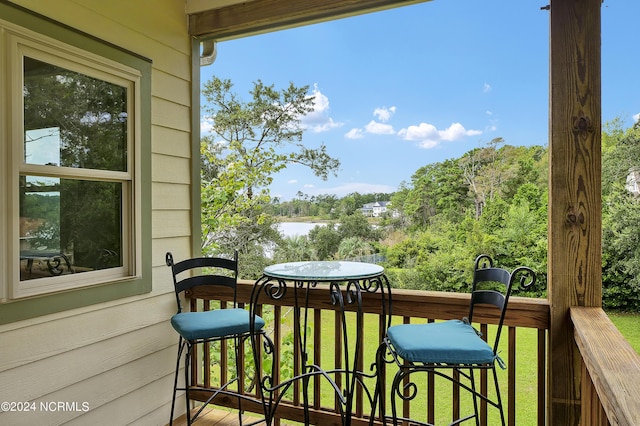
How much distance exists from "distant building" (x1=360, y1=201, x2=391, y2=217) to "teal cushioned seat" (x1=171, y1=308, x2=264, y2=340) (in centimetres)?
118

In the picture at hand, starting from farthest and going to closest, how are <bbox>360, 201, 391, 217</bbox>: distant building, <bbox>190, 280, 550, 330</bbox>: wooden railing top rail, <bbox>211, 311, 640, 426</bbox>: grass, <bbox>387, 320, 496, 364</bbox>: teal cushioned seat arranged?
1. <bbox>360, 201, 391, 217</bbox>: distant building
2. <bbox>211, 311, 640, 426</bbox>: grass
3. <bbox>190, 280, 550, 330</bbox>: wooden railing top rail
4. <bbox>387, 320, 496, 364</bbox>: teal cushioned seat

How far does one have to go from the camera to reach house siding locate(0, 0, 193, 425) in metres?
1.78

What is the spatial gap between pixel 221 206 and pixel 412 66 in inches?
85.5

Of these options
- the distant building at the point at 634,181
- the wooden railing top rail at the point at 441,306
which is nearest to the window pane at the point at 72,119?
the wooden railing top rail at the point at 441,306

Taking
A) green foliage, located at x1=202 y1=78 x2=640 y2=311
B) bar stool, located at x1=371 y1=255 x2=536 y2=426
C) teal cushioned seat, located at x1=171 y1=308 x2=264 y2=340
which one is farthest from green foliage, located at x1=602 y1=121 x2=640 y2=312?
teal cushioned seat, located at x1=171 y1=308 x2=264 y2=340

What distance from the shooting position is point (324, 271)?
195 cm

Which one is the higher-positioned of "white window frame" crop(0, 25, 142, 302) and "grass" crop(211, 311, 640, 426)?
"white window frame" crop(0, 25, 142, 302)

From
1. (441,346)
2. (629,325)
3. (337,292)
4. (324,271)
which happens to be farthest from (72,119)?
(629,325)

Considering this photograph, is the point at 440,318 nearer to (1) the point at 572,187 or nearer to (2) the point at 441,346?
(2) the point at 441,346

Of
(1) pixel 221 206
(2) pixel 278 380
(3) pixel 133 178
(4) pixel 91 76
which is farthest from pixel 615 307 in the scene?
(1) pixel 221 206

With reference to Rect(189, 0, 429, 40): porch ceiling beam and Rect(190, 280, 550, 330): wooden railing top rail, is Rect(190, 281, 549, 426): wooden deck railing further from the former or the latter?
Rect(189, 0, 429, 40): porch ceiling beam

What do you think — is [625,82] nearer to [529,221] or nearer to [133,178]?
[529,221]

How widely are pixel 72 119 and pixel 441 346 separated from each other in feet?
6.79

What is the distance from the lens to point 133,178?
229cm
